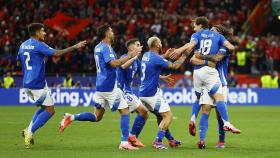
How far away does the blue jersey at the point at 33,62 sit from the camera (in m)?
14.2

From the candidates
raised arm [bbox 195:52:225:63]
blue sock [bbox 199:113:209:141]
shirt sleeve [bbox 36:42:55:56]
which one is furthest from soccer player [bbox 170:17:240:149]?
shirt sleeve [bbox 36:42:55:56]

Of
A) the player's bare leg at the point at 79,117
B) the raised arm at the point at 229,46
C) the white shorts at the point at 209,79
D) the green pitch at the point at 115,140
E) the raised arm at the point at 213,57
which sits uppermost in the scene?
the raised arm at the point at 229,46

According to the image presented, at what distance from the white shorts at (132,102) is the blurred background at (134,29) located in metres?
17.6

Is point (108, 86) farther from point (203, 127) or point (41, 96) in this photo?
point (203, 127)

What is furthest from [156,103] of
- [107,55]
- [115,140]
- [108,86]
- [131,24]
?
[131,24]

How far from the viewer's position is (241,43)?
35531mm

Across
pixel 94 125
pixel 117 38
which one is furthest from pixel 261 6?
pixel 94 125

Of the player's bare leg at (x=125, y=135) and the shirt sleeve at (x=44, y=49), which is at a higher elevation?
the shirt sleeve at (x=44, y=49)

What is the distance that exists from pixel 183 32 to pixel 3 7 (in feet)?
34.0

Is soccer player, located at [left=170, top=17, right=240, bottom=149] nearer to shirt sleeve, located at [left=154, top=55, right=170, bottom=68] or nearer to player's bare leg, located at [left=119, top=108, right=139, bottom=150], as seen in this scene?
shirt sleeve, located at [left=154, top=55, right=170, bottom=68]

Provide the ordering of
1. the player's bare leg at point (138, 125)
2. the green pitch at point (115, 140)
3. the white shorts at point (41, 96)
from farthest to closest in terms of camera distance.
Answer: the player's bare leg at point (138, 125) < the white shorts at point (41, 96) < the green pitch at point (115, 140)

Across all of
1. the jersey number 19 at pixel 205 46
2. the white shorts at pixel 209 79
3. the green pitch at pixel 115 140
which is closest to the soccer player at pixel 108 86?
the green pitch at pixel 115 140

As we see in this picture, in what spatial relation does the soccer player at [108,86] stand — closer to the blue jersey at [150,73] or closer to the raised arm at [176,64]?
the blue jersey at [150,73]

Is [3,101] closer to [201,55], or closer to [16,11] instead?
[16,11]
